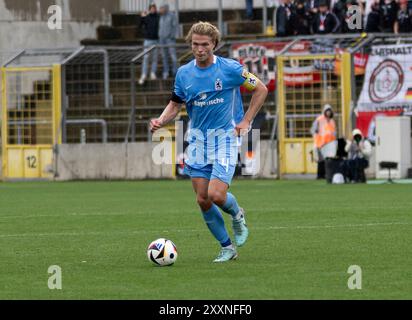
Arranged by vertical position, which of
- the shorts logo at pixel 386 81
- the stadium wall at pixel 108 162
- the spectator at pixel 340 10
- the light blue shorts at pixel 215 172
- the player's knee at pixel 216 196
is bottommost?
the stadium wall at pixel 108 162

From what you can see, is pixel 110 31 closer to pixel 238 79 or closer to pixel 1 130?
pixel 1 130

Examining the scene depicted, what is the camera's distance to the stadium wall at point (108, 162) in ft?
118

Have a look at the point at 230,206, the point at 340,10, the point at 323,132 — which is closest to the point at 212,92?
the point at 230,206

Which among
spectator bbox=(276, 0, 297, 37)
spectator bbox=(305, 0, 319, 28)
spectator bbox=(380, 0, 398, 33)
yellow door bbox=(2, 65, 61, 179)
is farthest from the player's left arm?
yellow door bbox=(2, 65, 61, 179)

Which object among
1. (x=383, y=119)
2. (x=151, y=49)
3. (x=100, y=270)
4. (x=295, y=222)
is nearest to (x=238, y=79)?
(x=100, y=270)

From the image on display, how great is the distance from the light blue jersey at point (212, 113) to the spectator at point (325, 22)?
22720mm

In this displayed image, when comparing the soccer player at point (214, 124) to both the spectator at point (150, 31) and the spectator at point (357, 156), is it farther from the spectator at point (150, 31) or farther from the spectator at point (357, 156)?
the spectator at point (150, 31)

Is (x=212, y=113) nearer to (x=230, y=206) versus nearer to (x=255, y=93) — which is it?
(x=255, y=93)

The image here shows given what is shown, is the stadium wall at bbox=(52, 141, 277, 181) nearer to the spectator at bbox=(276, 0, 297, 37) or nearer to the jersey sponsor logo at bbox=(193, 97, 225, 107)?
the spectator at bbox=(276, 0, 297, 37)

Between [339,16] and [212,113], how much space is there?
2316 cm

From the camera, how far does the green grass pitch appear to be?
1066 cm

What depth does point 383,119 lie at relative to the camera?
32656mm

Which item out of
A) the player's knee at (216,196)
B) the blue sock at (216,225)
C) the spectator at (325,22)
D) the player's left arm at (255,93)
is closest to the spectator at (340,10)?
the spectator at (325,22)

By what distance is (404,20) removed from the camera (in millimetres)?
34688
